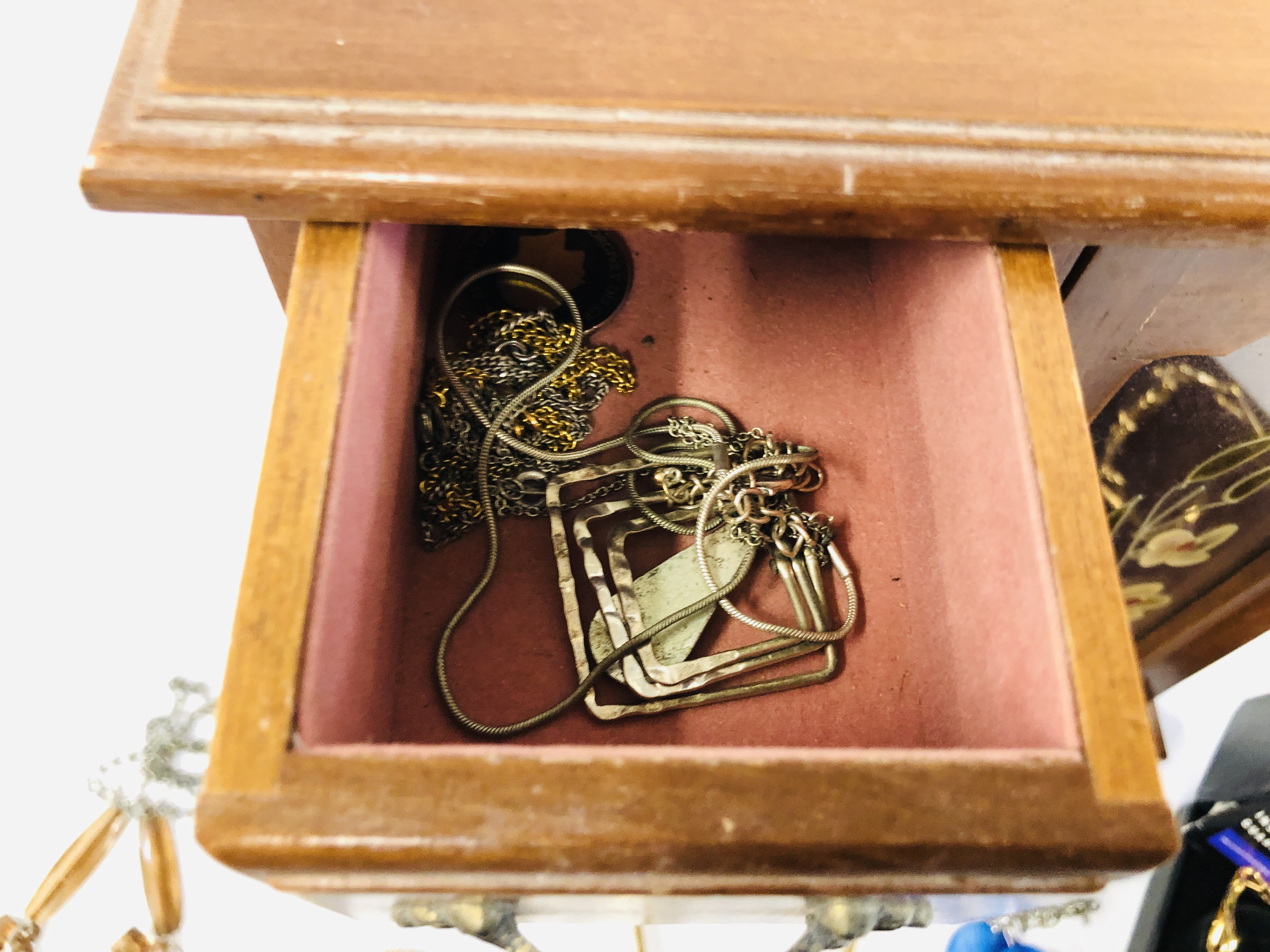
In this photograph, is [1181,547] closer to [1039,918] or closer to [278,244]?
[1039,918]

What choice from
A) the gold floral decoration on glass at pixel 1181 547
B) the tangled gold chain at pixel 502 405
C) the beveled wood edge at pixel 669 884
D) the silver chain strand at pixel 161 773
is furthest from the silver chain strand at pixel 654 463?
the gold floral decoration on glass at pixel 1181 547

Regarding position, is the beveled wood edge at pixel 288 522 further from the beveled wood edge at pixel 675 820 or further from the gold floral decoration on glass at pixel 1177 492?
the gold floral decoration on glass at pixel 1177 492

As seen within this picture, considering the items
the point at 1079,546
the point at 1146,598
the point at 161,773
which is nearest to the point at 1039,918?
the point at 1146,598

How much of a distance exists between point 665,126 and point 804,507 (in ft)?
0.98

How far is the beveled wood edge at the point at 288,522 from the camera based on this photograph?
1.21 feet

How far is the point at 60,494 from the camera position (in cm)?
82

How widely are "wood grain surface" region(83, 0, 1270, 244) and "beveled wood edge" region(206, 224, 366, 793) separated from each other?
3 centimetres

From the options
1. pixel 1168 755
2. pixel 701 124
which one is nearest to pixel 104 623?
pixel 701 124

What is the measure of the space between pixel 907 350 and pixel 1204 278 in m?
0.18

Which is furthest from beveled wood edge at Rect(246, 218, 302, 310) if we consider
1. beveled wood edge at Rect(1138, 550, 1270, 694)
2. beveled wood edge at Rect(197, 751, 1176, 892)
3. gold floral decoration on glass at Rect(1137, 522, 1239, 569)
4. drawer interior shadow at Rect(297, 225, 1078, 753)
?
beveled wood edge at Rect(1138, 550, 1270, 694)

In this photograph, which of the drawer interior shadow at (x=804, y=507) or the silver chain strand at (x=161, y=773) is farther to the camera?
the silver chain strand at (x=161, y=773)

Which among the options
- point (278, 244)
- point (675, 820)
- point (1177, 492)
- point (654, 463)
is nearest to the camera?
point (675, 820)

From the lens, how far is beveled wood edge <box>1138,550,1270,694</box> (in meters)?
0.90

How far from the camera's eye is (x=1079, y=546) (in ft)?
1.35
